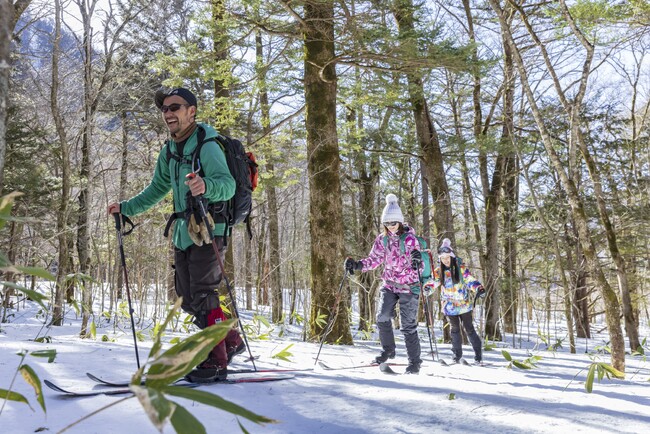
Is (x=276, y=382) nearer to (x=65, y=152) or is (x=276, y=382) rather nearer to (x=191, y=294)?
(x=191, y=294)

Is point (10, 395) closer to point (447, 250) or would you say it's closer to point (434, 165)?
point (447, 250)

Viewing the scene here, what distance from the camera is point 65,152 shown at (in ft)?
25.5

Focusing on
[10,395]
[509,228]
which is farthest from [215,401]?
[509,228]

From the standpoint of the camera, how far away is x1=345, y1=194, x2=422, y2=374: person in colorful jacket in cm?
505

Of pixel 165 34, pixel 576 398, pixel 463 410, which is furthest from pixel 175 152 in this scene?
pixel 165 34

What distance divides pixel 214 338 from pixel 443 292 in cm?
643

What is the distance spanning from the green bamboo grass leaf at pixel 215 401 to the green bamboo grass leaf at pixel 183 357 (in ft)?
0.07

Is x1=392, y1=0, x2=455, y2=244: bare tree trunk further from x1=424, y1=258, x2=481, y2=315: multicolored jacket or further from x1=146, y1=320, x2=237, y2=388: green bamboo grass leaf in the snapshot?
x1=146, y1=320, x2=237, y2=388: green bamboo grass leaf

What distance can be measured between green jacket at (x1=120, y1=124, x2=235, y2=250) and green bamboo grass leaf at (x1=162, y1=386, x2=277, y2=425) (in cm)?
238

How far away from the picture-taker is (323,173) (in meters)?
7.33

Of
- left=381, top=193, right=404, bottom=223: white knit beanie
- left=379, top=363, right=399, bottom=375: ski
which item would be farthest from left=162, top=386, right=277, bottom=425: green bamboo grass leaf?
left=381, top=193, right=404, bottom=223: white knit beanie

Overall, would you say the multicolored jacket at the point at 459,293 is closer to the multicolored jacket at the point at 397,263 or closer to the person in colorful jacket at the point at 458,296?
the person in colorful jacket at the point at 458,296

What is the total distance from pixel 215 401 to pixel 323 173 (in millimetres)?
6610

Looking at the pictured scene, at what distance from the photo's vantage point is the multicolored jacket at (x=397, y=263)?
5.10 m
